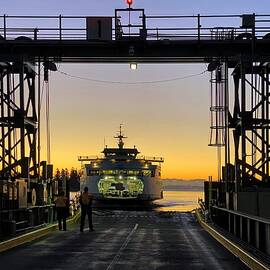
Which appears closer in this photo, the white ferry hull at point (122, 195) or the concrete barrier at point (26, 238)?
the concrete barrier at point (26, 238)

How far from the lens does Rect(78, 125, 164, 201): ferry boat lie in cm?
6400

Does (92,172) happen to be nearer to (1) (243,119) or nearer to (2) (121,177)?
(2) (121,177)

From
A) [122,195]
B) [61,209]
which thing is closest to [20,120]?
[61,209]

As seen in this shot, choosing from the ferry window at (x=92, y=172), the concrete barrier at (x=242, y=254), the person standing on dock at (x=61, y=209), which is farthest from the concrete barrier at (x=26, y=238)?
the ferry window at (x=92, y=172)

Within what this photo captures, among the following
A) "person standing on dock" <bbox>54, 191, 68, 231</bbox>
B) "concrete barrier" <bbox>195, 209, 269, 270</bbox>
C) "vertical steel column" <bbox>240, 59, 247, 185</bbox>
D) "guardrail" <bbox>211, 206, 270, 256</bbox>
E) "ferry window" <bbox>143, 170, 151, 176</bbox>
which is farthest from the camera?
"ferry window" <bbox>143, 170, 151, 176</bbox>

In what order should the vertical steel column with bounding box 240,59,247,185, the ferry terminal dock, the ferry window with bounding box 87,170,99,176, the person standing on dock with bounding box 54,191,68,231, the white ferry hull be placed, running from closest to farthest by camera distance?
the ferry terminal dock < the vertical steel column with bounding box 240,59,247,185 < the person standing on dock with bounding box 54,191,68,231 < the white ferry hull < the ferry window with bounding box 87,170,99,176

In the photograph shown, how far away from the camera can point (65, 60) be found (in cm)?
2698

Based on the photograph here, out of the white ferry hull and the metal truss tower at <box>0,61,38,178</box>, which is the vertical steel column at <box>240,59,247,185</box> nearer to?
the metal truss tower at <box>0,61,38,178</box>

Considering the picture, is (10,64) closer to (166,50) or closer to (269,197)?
(166,50)

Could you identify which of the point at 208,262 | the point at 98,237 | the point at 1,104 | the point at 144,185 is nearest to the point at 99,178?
the point at 144,185

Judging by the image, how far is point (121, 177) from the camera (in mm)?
64562

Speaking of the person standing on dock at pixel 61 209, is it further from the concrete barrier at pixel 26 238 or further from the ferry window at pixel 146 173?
the ferry window at pixel 146 173

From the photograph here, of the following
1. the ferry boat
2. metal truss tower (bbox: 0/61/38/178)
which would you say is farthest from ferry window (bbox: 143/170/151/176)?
metal truss tower (bbox: 0/61/38/178)

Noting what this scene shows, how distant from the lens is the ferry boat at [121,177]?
64000 mm
